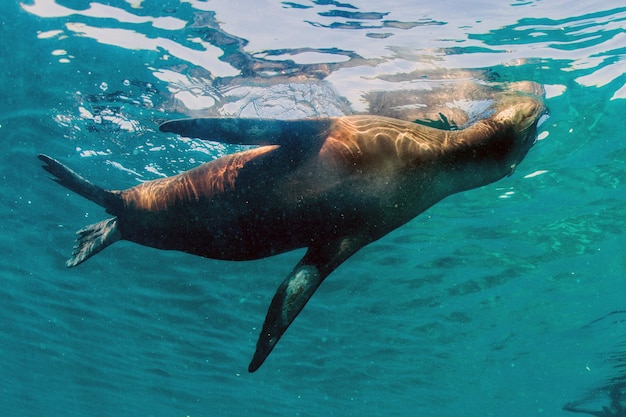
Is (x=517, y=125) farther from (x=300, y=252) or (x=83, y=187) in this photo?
(x=300, y=252)

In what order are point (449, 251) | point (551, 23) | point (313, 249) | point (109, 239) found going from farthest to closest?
point (449, 251) < point (551, 23) < point (109, 239) < point (313, 249)

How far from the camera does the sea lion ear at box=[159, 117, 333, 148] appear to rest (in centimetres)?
309

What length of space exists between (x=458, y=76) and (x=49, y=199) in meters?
11.0

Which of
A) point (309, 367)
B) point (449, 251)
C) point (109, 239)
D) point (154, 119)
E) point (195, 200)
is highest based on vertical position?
point (195, 200)

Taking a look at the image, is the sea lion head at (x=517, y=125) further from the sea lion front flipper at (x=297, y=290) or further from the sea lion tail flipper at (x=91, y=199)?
the sea lion tail flipper at (x=91, y=199)

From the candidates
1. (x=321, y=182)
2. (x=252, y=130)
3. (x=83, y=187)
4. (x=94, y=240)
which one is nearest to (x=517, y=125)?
(x=321, y=182)

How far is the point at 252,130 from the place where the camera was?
3.16m

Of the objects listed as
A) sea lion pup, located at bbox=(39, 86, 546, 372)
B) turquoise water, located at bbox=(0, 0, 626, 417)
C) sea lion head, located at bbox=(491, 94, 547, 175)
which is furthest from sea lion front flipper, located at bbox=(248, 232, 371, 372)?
turquoise water, located at bbox=(0, 0, 626, 417)

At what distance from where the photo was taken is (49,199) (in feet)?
41.1

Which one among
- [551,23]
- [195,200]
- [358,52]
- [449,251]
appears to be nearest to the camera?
[195,200]

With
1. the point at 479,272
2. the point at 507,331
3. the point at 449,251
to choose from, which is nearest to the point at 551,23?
the point at 449,251

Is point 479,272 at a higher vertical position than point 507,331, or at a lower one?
higher

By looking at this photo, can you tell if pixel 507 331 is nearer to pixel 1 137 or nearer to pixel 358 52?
pixel 358 52

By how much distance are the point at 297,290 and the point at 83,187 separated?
2348 millimetres
